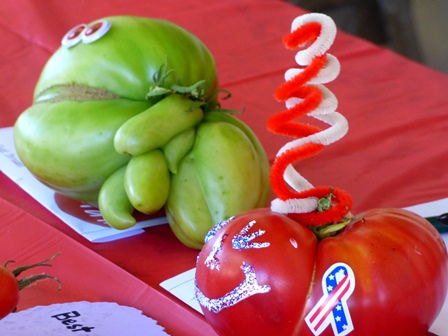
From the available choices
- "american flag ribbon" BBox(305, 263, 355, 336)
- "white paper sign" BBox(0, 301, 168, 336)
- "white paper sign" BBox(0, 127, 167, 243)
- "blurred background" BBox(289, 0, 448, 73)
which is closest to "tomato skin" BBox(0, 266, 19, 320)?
"white paper sign" BBox(0, 301, 168, 336)

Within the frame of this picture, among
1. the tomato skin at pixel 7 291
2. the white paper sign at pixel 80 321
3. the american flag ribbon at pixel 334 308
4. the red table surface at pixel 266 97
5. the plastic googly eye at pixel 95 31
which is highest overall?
the plastic googly eye at pixel 95 31

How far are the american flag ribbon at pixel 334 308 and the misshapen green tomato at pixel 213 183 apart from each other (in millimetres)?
223

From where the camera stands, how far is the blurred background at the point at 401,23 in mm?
2029

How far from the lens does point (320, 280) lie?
0.55 m

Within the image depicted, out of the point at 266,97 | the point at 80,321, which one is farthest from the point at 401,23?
the point at 80,321

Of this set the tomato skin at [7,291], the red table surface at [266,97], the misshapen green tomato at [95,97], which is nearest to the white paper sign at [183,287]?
the red table surface at [266,97]

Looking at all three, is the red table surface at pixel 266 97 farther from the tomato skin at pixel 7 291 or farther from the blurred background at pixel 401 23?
the blurred background at pixel 401 23

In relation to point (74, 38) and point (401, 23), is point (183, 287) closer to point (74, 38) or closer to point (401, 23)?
point (74, 38)

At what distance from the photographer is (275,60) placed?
125 cm

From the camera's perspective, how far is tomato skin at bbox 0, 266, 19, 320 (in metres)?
0.50

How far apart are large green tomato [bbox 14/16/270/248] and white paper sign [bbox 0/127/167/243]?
0.03 meters

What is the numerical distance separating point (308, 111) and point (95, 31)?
1.08 ft

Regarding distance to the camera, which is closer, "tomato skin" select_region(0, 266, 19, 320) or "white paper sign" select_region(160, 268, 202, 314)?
"tomato skin" select_region(0, 266, 19, 320)

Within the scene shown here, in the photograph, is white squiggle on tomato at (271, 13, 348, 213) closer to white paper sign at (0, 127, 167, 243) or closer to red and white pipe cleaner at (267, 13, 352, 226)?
red and white pipe cleaner at (267, 13, 352, 226)
